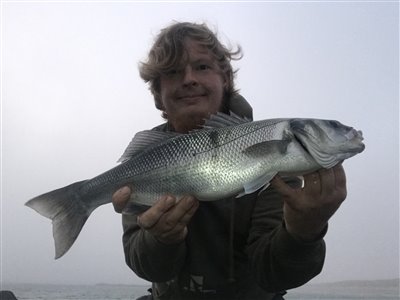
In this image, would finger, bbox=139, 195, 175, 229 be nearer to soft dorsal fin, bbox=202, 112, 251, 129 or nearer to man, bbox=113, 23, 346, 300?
man, bbox=113, 23, 346, 300

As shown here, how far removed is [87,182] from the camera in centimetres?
413

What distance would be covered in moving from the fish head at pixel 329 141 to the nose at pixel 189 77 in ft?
5.61

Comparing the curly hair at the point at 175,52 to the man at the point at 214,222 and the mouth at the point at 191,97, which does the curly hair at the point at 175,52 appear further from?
the mouth at the point at 191,97

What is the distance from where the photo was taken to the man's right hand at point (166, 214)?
3734 mm

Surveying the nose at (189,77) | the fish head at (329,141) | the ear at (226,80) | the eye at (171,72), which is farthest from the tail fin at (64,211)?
the ear at (226,80)

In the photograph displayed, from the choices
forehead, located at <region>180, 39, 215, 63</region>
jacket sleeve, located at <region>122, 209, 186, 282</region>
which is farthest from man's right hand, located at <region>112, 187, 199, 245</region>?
forehead, located at <region>180, 39, 215, 63</region>

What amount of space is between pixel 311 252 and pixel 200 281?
1.27 meters

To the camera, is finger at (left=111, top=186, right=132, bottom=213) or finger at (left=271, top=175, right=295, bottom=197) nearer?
finger at (left=271, top=175, right=295, bottom=197)

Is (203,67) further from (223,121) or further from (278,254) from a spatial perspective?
(278,254)

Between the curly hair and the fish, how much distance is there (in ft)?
4.27

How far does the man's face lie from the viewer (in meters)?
4.91

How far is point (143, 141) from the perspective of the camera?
4.21 meters

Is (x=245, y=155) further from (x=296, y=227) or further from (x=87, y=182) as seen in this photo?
(x=87, y=182)

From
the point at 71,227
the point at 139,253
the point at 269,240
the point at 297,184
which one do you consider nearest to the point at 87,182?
the point at 71,227
